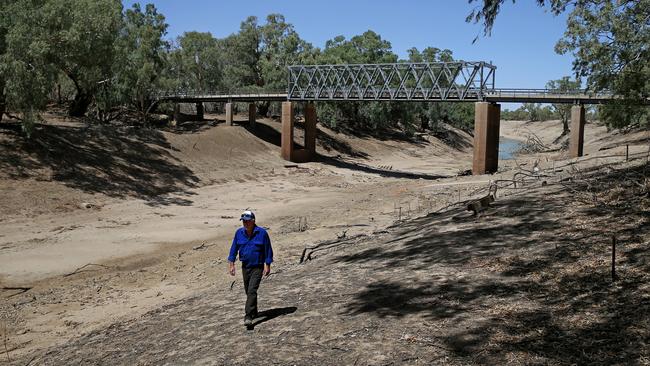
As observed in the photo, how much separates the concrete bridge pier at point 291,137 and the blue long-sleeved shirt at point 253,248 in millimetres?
46865

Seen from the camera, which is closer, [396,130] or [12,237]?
[12,237]

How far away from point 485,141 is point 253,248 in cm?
3685

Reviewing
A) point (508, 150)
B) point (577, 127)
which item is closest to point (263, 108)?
point (577, 127)

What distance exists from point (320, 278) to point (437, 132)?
84514mm

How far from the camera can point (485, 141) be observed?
4350 cm

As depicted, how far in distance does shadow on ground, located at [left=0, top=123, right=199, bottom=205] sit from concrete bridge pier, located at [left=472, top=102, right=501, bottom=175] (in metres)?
21.9

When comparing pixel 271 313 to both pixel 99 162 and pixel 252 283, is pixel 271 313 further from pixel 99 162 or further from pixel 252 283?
pixel 99 162

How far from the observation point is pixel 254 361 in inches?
324

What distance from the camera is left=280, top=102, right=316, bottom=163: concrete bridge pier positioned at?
2238 inches

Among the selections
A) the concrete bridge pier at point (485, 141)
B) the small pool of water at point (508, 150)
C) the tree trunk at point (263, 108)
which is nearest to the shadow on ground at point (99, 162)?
the concrete bridge pier at point (485, 141)

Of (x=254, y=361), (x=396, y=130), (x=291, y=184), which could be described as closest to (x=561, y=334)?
(x=254, y=361)

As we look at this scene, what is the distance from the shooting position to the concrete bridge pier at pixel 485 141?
43.6 metres

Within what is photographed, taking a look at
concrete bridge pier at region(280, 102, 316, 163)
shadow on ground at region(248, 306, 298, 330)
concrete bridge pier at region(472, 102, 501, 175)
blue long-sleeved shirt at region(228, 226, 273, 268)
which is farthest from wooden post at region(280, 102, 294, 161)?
blue long-sleeved shirt at region(228, 226, 273, 268)

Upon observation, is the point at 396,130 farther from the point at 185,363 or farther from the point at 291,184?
the point at 185,363
